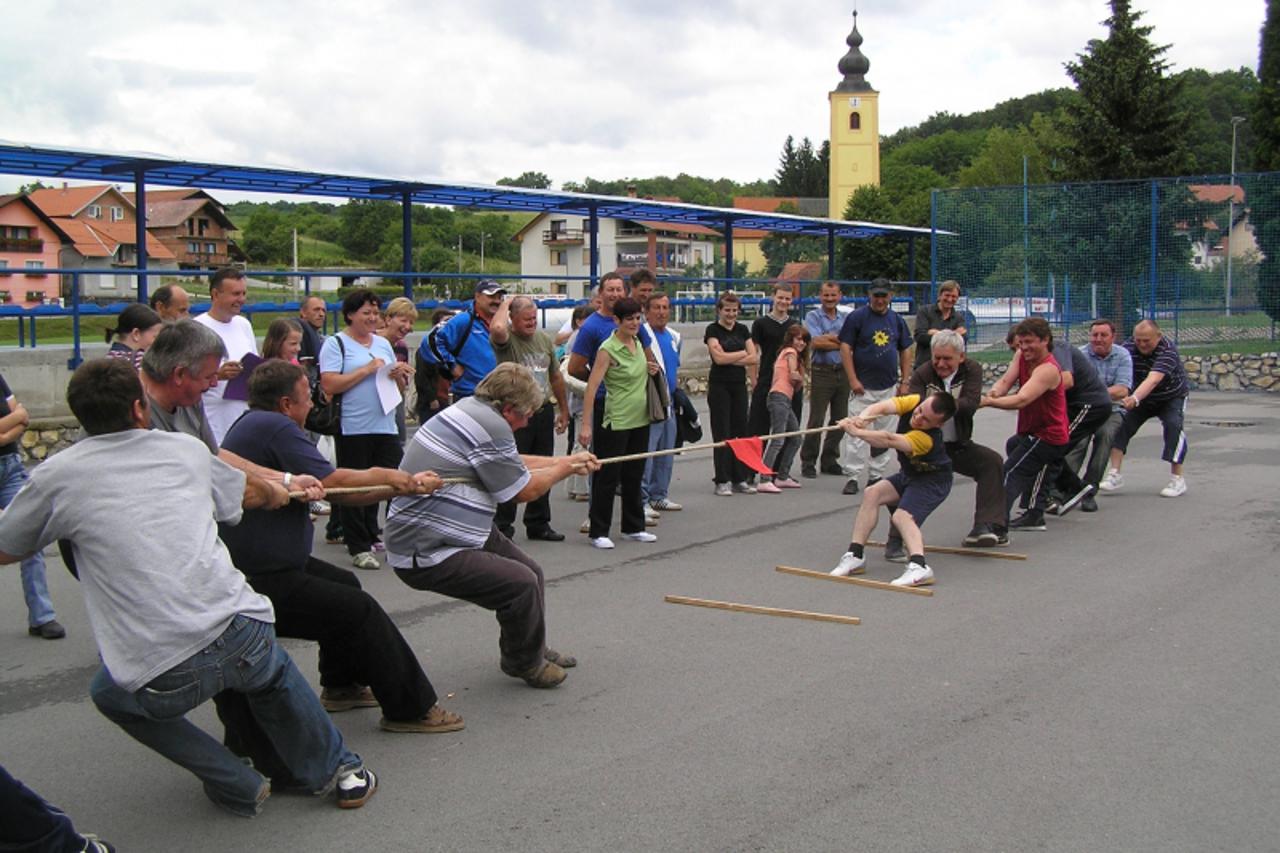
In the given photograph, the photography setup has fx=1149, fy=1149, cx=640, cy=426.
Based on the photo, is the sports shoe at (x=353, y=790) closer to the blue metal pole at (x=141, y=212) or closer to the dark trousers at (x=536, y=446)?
the dark trousers at (x=536, y=446)

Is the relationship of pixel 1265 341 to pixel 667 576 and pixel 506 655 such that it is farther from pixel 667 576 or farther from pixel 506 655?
pixel 506 655

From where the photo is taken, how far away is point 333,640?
15.2 ft

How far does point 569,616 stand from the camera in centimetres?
673

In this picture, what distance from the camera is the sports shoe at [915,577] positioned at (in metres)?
7.36

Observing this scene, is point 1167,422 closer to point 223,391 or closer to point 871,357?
point 871,357

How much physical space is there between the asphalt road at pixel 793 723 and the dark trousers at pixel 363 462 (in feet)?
1.08

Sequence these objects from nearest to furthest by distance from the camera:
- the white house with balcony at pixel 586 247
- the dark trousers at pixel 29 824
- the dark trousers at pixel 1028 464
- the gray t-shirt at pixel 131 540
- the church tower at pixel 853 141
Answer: the dark trousers at pixel 29 824, the gray t-shirt at pixel 131 540, the dark trousers at pixel 1028 464, the white house with balcony at pixel 586 247, the church tower at pixel 853 141

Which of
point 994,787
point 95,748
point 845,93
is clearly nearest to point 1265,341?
point 994,787

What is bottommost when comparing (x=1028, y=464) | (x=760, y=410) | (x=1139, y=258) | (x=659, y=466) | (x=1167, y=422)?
(x=659, y=466)

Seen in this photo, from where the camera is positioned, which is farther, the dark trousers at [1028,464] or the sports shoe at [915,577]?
the dark trousers at [1028,464]

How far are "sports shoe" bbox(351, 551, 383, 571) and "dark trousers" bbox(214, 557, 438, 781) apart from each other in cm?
304

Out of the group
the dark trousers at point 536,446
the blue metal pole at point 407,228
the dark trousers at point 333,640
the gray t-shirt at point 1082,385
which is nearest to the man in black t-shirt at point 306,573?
the dark trousers at point 333,640

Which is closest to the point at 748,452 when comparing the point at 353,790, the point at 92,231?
the point at 353,790

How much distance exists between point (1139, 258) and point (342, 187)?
48.1ft
